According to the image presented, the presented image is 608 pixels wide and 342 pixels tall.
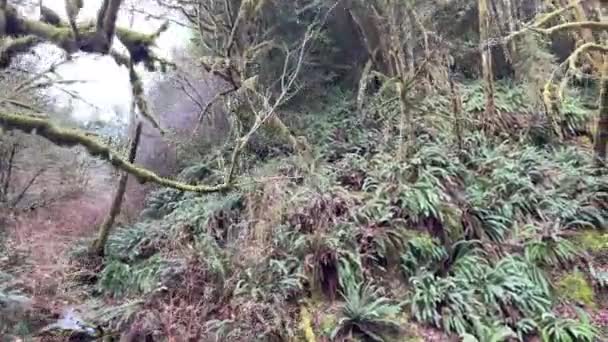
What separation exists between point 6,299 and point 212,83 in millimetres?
→ 6664

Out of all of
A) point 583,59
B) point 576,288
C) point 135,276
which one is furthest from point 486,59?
point 135,276

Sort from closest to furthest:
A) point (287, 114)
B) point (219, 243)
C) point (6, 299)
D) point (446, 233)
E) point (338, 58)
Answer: point (6, 299), point (446, 233), point (219, 243), point (287, 114), point (338, 58)

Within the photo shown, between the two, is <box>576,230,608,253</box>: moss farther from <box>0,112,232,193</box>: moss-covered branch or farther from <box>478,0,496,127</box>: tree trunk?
<box>0,112,232,193</box>: moss-covered branch

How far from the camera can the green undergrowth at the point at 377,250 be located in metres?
6.62

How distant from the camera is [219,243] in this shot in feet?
27.4

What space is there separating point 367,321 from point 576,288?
308cm

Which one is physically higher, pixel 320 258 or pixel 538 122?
pixel 538 122

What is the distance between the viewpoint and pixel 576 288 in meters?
7.18

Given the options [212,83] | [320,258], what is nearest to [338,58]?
[212,83]

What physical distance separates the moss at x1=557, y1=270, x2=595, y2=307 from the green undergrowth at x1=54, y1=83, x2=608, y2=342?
0.8 inches

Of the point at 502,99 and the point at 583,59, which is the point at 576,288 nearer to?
the point at 502,99

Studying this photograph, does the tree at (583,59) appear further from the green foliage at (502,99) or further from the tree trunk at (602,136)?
the green foliage at (502,99)

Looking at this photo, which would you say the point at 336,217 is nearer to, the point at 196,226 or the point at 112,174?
the point at 196,226

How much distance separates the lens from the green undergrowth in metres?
6.62
